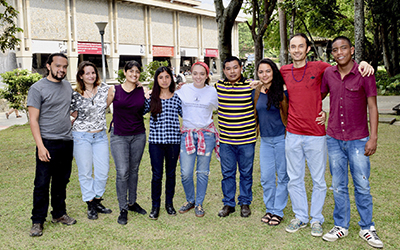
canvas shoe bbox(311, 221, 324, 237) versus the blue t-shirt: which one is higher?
the blue t-shirt

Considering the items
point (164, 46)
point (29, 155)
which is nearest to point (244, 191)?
point (29, 155)

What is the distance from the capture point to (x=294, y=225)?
13.5ft

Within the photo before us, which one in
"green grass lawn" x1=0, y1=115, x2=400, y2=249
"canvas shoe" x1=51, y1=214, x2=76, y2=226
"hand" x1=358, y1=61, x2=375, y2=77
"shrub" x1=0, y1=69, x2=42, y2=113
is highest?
"shrub" x1=0, y1=69, x2=42, y2=113

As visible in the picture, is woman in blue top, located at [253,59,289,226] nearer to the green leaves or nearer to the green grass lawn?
the green grass lawn

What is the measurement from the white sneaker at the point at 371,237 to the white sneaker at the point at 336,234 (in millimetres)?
169

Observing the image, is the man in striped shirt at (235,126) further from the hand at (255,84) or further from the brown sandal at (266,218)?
the brown sandal at (266,218)

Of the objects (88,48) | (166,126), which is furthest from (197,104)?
(88,48)

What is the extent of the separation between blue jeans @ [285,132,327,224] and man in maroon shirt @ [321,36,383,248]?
0.13 m

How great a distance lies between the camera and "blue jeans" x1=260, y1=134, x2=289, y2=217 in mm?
4277

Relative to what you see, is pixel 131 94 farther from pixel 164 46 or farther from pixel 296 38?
pixel 164 46

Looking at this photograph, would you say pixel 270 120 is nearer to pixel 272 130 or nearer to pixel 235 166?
pixel 272 130

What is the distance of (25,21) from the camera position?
32.1 meters

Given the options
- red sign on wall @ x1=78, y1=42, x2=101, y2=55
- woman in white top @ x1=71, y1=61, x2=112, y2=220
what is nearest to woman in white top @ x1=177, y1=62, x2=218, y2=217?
woman in white top @ x1=71, y1=61, x2=112, y2=220

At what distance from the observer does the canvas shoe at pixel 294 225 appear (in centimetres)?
409
